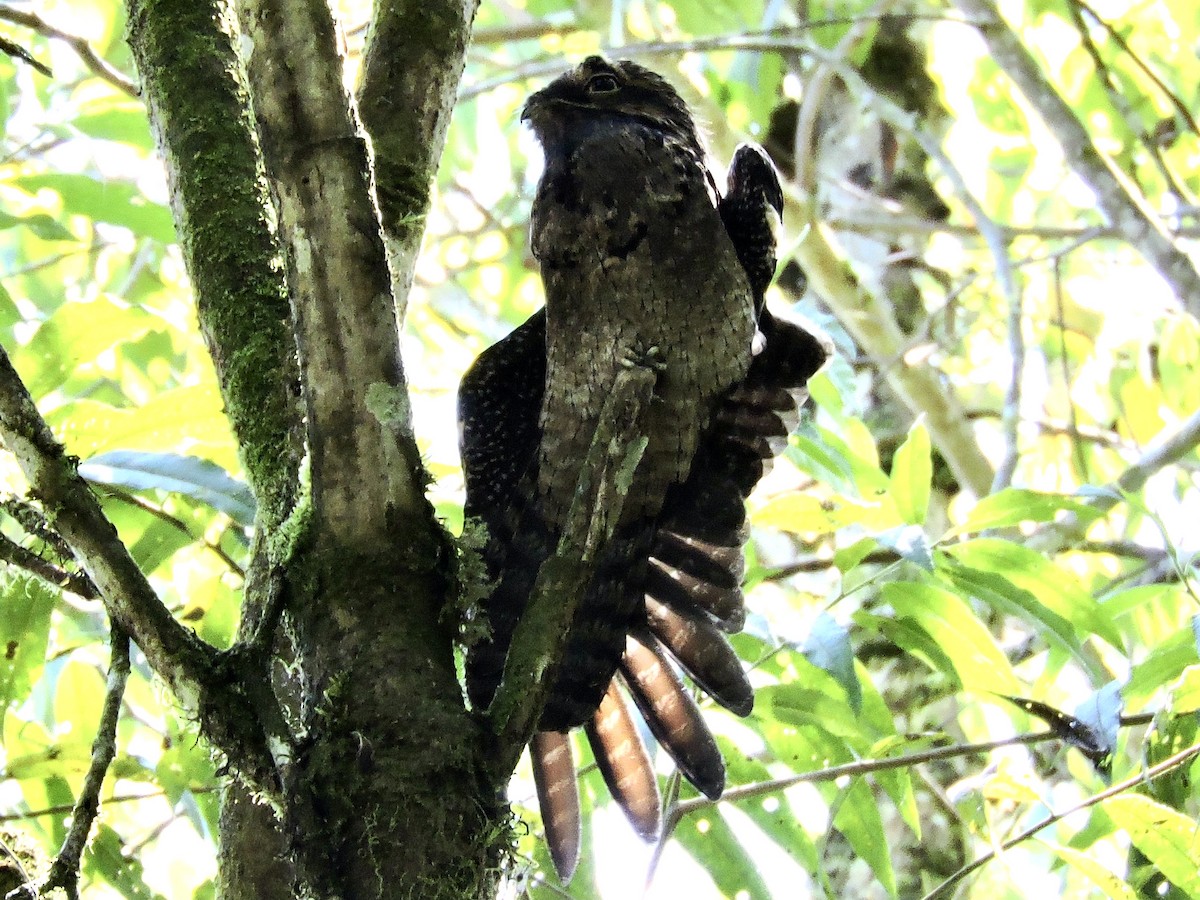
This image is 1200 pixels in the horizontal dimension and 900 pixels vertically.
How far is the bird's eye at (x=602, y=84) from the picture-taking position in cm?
212

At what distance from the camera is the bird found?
180cm

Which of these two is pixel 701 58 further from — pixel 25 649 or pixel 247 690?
pixel 247 690

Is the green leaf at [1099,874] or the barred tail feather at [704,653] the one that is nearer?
the green leaf at [1099,874]

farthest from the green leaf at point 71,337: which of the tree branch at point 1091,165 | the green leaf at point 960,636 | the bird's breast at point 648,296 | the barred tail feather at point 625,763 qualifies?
the tree branch at point 1091,165

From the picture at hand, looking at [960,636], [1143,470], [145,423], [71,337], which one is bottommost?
[960,636]

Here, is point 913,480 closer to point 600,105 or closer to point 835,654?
point 835,654

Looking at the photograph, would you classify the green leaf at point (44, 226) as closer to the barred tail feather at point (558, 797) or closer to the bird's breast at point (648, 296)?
the bird's breast at point (648, 296)

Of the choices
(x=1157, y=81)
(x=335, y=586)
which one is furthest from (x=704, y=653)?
(x=1157, y=81)

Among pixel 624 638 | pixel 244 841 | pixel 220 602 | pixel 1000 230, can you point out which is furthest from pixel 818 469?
pixel 1000 230

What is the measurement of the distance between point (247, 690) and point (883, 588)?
96 centimetres

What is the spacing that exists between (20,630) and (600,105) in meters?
1.19

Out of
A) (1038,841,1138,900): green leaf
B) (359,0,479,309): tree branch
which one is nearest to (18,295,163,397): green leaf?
(359,0,479,309): tree branch

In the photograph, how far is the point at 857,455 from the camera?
2.15 metres

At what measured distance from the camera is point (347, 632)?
46.3 inches
